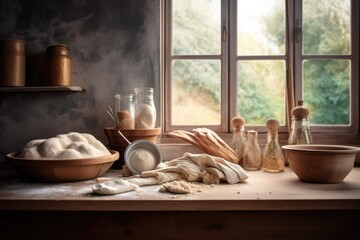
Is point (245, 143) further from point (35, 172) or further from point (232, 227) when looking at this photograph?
point (35, 172)

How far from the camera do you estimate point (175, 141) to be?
1.84 meters

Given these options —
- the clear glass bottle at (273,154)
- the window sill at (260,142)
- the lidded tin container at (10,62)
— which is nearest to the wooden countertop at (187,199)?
the clear glass bottle at (273,154)

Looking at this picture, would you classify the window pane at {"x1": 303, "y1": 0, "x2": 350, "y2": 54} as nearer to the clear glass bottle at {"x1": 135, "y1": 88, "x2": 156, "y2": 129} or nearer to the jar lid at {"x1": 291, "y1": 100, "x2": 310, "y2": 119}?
the jar lid at {"x1": 291, "y1": 100, "x2": 310, "y2": 119}

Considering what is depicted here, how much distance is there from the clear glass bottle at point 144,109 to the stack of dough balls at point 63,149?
0.25 m

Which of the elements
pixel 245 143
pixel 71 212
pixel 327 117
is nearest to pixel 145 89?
pixel 245 143

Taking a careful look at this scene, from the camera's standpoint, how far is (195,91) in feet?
6.49

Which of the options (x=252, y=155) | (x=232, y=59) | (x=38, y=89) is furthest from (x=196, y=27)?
(x=38, y=89)

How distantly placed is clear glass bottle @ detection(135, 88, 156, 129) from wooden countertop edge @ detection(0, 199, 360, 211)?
1.95 ft

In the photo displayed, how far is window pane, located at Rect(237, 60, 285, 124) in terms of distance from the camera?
1.93 metres

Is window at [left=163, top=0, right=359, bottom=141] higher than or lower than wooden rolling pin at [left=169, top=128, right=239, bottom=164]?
higher

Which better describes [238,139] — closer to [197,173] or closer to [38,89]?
[197,173]

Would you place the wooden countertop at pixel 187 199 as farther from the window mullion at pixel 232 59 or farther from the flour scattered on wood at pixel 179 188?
the window mullion at pixel 232 59

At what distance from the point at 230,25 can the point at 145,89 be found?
0.63 metres

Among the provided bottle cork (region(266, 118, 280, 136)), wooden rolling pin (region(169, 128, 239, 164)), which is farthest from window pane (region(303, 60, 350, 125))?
wooden rolling pin (region(169, 128, 239, 164))
